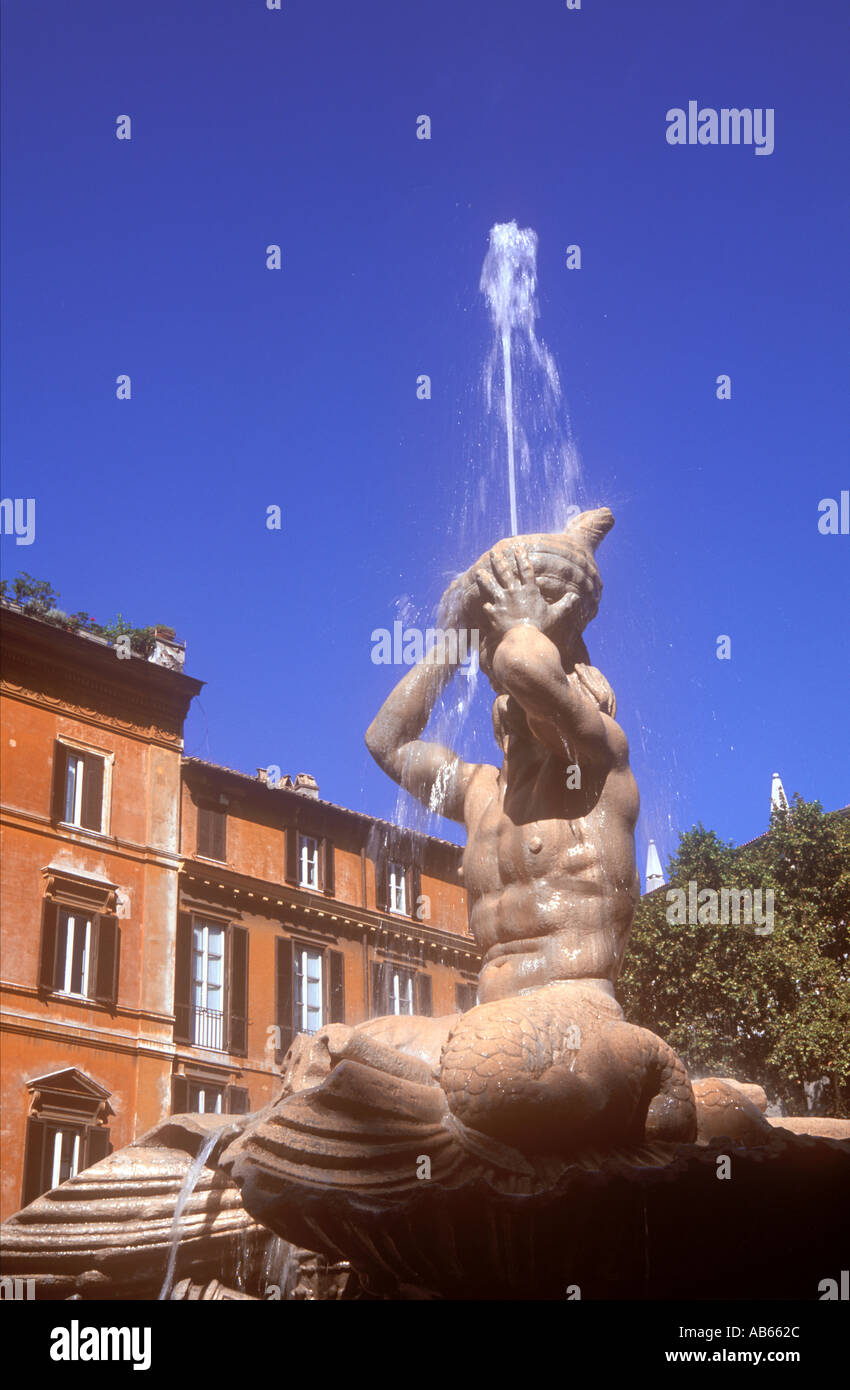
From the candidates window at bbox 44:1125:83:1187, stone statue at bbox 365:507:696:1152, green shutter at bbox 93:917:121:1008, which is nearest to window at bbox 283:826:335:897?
green shutter at bbox 93:917:121:1008

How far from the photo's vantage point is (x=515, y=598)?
19.8ft

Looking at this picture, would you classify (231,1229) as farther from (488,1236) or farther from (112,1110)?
(112,1110)

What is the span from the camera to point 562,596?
241 inches

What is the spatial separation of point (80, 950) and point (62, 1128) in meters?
3.78

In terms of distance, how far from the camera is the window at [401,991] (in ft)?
104

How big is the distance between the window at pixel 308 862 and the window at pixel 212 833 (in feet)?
7.16

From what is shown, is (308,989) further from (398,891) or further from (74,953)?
(74,953)

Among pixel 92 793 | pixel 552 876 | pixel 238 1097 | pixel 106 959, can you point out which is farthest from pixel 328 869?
pixel 552 876

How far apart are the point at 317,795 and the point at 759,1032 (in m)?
17.8

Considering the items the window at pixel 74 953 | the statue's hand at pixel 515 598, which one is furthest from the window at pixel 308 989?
the statue's hand at pixel 515 598

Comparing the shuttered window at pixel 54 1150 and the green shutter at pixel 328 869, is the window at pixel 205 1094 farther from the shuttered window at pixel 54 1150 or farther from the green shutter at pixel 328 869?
the green shutter at pixel 328 869
